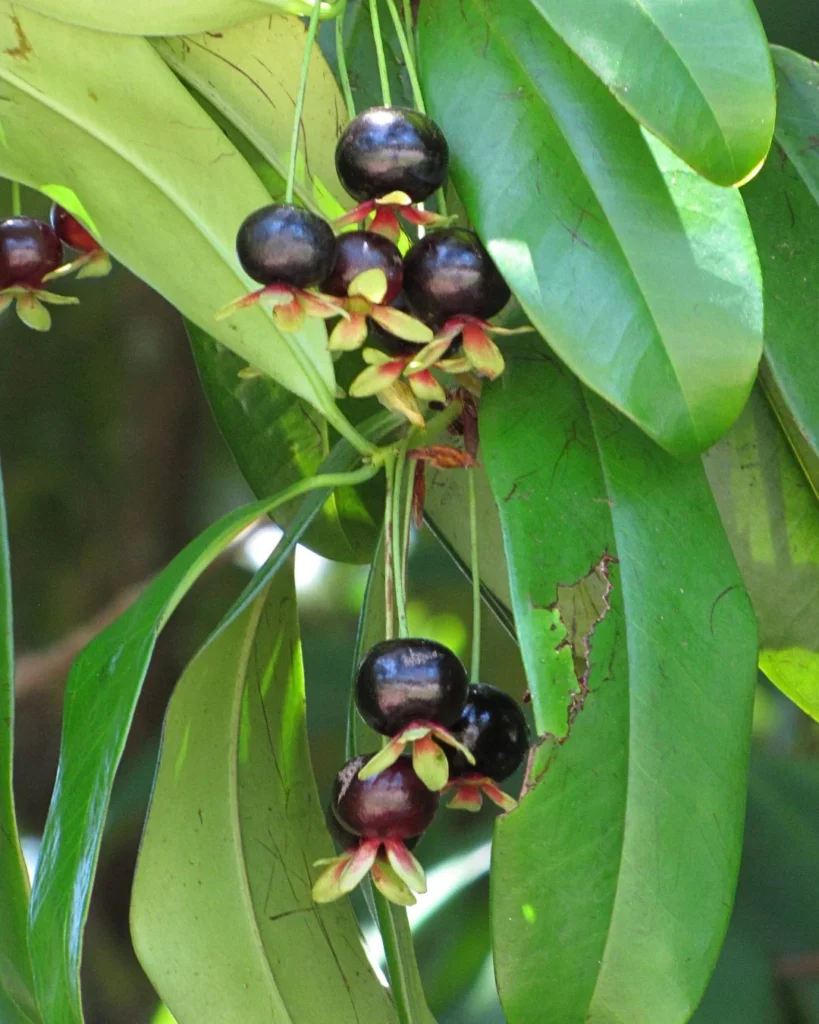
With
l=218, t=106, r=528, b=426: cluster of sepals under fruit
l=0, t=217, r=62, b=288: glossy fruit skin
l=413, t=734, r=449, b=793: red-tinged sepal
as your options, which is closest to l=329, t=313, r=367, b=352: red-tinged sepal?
l=218, t=106, r=528, b=426: cluster of sepals under fruit

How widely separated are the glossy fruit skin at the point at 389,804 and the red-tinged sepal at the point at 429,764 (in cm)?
1

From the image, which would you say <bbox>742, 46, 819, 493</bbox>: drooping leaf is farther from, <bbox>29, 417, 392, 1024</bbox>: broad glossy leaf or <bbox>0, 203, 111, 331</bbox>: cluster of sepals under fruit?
<bbox>0, 203, 111, 331</bbox>: cluster of sepals under fruit

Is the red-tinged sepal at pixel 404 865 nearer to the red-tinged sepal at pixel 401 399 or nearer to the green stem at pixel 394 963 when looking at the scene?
the green stem at pixel 394 963

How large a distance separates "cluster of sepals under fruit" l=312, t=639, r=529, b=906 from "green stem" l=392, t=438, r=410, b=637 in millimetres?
31

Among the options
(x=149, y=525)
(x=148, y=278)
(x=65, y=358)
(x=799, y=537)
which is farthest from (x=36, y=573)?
(x=799, y=537)

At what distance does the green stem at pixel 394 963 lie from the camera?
0.79 metres

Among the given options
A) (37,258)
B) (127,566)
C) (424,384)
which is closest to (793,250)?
(424,384)

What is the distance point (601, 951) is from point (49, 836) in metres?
0.30

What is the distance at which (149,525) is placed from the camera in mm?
1592

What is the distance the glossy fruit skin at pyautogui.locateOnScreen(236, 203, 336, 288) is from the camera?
64cm

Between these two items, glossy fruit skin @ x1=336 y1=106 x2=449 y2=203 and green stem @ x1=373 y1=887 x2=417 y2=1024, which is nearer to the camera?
glossy fruit skin @ x1=336 y1=106 x2=449 y2=203

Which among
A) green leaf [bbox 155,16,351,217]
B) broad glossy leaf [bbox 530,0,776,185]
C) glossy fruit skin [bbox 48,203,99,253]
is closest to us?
broad glossy leaf [bbox 530,0,776,185]

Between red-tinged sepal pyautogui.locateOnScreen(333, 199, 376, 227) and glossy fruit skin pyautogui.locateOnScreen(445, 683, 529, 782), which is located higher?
red-tinged sepal pyautogui.locateOnScreen(333, 199, 376, 227)

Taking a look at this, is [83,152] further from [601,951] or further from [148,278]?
[601,951]
